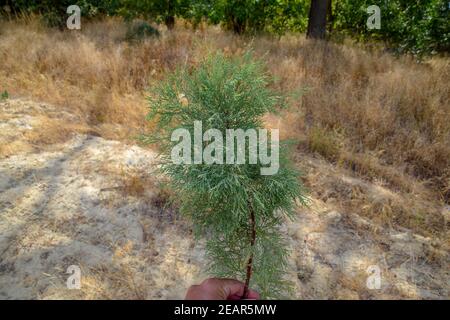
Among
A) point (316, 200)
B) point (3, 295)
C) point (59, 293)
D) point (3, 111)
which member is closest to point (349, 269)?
point (316, 200)

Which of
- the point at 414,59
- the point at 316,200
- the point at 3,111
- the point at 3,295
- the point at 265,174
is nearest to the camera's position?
the point at 265,174

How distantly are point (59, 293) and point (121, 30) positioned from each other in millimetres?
6065

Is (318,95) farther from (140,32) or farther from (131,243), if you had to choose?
(140,32)

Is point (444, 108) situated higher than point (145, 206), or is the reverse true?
point (444, 108)

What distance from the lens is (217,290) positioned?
1.66 m

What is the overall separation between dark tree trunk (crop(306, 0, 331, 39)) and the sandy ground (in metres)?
4.68

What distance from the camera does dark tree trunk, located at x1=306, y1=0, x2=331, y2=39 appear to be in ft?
24.2

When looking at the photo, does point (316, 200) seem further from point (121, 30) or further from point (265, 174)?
point (121, 30)

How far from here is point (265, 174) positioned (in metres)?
1.46

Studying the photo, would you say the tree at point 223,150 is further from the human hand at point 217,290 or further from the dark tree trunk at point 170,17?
the dark tree trunk at point 170,17

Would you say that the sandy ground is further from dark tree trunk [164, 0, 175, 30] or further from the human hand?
dark tree trunk [164, 0, 175, 30]

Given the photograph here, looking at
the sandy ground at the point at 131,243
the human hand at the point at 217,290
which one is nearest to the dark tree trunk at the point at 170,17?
the sandy ground at the point at 131,243

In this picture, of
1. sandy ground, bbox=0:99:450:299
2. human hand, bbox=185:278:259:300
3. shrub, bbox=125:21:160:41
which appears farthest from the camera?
shrub, bbox=125:21:160:41

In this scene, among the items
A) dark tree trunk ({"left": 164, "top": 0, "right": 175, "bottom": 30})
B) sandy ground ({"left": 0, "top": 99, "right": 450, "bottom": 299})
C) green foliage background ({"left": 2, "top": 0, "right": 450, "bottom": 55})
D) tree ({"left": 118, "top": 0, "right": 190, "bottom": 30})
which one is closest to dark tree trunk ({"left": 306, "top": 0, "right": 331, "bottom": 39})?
green foliage background ({"left": 2, "top": 0, "right": 450, "bottom": 55})
